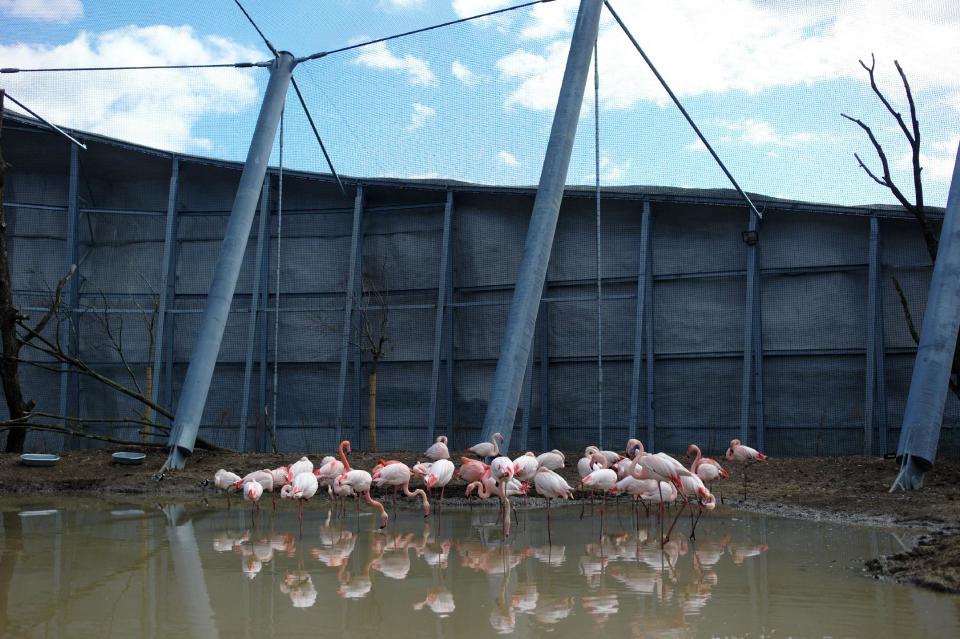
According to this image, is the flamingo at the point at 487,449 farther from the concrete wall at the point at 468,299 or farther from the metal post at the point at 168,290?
the metal post at the point at 168,290

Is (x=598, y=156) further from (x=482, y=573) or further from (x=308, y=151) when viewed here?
(x=482, y=573)

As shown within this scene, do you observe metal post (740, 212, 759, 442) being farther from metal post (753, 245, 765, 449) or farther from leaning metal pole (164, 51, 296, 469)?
leaning metal pole (164, 51, 296, 469)

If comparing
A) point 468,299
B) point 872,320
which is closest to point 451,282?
point 468,299

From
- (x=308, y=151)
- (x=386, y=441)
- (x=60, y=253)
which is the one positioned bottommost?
(x=386, y=441)

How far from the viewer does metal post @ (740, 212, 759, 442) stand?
14305 mm

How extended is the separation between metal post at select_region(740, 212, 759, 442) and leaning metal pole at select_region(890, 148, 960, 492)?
4.79 m

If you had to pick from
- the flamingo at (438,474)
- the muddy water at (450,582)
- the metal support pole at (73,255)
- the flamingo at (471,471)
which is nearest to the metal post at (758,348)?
the muddy water at (450,582)

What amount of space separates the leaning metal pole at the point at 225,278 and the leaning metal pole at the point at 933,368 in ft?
26.2

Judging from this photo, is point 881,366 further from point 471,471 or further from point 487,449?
point 471,471

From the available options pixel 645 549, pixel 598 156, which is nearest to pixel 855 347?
pixel 598 156

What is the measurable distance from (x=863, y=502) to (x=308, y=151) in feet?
37.0

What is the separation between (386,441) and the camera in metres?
16.8

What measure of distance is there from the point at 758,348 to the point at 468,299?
16.7 ft

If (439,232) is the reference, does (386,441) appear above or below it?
below
